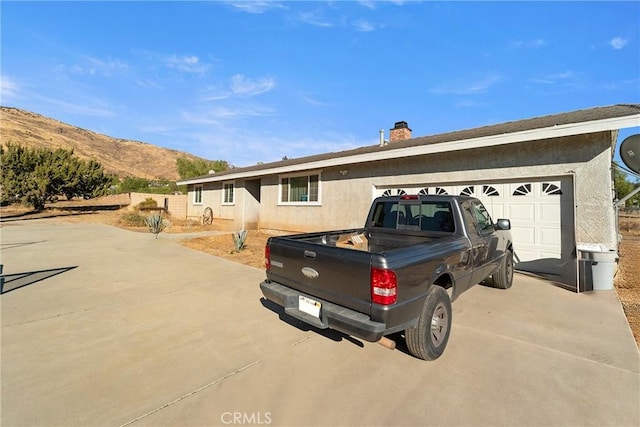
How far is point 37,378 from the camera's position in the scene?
2.66m

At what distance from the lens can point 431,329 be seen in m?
3.10

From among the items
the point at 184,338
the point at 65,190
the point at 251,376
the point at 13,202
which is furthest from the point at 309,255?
the point at 13,202

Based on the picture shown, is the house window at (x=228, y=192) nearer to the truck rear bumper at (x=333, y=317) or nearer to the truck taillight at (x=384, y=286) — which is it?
the truck rear bumper at (x=333, y=317)

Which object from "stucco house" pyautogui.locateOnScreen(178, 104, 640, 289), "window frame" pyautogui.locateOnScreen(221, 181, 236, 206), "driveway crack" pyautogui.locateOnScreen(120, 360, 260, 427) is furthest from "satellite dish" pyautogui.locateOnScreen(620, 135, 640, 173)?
"window frame" pyautogui.locateOnScreen(221, 181, 236, 206)

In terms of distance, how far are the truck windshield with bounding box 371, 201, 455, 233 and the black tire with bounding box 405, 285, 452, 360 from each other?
1239 mm

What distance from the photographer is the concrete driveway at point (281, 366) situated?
2.27 meters

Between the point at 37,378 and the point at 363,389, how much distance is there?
302 cm

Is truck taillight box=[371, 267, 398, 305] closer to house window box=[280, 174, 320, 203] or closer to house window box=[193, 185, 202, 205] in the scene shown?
house window box=[280, 174, 320, 203]

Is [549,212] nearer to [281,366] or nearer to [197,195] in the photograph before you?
[281,366]

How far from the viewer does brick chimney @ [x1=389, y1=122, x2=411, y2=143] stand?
43.8 ft

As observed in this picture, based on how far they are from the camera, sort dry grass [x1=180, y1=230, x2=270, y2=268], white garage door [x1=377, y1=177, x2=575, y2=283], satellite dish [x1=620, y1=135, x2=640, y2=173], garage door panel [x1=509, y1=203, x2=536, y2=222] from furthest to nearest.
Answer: dry grass [x1=180, y1=230, x2=270, y2=268], garage door panel [x1=509, y1=203, x2=536, y2=222], white garage door [x1=377, y1=177, x2=575, y2=283], satellite dish [x1=620, y1=135, x2=640, y2=173]

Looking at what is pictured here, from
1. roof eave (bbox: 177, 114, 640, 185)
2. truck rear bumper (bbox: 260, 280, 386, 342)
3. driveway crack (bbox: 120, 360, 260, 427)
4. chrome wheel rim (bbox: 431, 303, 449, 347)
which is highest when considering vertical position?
roof eave (bbox: 177, 114, 640, 185)

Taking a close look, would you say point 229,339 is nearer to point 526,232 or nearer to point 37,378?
point 37,378

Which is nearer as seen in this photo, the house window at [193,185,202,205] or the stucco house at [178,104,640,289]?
the stucco house at [178,104,640,289]
